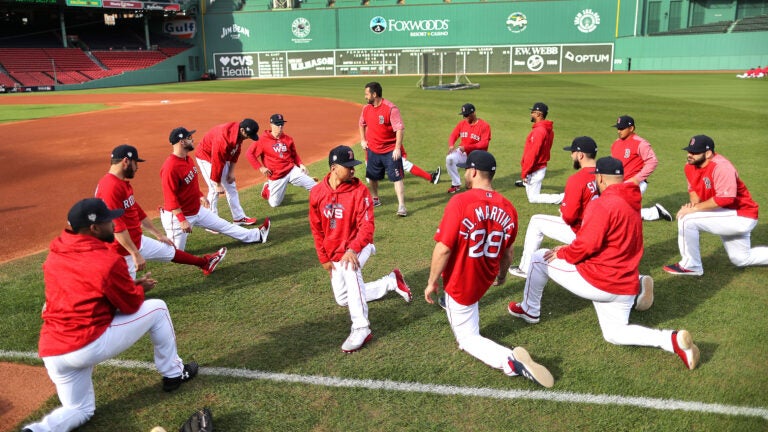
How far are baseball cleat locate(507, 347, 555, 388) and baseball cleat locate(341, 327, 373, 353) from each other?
1480mm

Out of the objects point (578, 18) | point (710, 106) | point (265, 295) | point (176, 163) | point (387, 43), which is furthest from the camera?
point (387, 43)

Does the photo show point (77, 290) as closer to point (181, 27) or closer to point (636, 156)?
point (636, 156)

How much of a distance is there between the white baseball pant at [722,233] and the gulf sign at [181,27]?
64.2m

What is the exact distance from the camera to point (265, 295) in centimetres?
659

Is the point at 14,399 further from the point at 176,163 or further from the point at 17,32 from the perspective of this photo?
the point at 17,32

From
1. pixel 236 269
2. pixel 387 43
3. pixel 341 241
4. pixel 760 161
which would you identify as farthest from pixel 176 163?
pixel 387 43

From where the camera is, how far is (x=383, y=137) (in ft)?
32.0

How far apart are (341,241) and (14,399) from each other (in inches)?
128

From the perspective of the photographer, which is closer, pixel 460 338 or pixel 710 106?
pixel 460 338

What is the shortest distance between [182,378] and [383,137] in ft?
20.3

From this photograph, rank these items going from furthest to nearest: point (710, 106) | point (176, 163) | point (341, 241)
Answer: point (710, 106)
point (176, 163)
point (341, 241)

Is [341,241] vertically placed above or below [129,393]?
above

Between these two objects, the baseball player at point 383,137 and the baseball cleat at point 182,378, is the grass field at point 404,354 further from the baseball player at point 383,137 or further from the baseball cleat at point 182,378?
the baseball player at point 383,137

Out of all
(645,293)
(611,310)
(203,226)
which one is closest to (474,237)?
(611,310)
